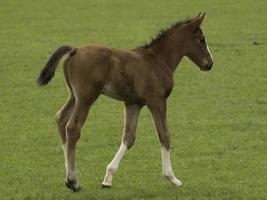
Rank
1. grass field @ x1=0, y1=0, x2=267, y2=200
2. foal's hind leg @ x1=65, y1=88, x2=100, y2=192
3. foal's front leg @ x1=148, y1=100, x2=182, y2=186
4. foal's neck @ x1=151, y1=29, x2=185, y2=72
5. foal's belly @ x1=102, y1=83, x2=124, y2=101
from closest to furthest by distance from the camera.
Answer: foal's hind leg @ x1=65, y1=88, x2=100, y2=192 → foal's belly @ x1=102, y1=83, x2=124, y2=101 → foal's front leg @ x1=148, y1=100, x2=182, y2=186 → grass field @ x1=0, y1=0, x2=267, y2=200 → foal's neck @ x1=151, y1=29, x2=185, y2=72

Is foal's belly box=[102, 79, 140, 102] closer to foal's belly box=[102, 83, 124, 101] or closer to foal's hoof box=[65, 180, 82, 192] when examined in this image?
foal's belly box=[102, 83, 124, 101]

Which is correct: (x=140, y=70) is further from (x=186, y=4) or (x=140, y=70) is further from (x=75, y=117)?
(x=186, y=4)

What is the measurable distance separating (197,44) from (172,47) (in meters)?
0.32

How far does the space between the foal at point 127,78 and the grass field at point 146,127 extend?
22.4 inches

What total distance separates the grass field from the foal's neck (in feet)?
4.81

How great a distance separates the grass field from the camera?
871cm

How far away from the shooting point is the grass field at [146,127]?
8711 millimetres

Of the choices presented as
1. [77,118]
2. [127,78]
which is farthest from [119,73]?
[77,118]

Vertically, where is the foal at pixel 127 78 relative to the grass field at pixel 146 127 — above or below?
above

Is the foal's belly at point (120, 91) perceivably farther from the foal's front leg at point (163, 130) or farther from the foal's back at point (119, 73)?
the foal's front leg at point (163, 130)

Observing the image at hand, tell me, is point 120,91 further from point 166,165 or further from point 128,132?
point 166,165

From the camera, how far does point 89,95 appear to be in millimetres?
8094

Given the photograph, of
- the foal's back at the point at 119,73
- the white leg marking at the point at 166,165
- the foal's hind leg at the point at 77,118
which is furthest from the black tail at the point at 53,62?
the white leg marking at the point at 166,165

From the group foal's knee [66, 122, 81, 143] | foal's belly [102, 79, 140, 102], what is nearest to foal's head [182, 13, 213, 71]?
foal's belly [102, 79, 140, 102]
